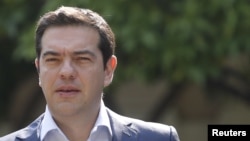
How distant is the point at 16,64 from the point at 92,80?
534 centimetres

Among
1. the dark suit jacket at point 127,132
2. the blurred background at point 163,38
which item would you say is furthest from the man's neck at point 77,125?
the blurred background at point 163,38

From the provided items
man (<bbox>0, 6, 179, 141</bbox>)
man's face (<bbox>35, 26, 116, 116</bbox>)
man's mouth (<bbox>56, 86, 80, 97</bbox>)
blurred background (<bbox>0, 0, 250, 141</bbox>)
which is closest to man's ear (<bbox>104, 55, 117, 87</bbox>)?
man (<bbox>0, 6, 179, 141</bbox>)

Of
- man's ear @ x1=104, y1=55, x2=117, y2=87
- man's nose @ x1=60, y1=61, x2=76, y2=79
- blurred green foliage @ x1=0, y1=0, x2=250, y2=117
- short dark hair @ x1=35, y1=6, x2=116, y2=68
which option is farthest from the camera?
blurred green foliage @ x1=0, y1=0, x2=250, y2=117

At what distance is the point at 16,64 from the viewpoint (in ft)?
27.0

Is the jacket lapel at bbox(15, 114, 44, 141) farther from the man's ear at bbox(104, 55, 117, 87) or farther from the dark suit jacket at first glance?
the man's ear at bbox(104, 55, 117, 87)

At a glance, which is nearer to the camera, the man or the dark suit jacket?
the man

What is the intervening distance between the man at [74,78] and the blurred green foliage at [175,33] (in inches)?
119

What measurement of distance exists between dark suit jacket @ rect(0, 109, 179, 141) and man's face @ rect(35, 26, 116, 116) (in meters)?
0.15

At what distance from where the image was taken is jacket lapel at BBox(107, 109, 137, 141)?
3.09 m

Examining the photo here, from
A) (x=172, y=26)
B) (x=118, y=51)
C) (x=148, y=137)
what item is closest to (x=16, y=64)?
(x=118, y=51)

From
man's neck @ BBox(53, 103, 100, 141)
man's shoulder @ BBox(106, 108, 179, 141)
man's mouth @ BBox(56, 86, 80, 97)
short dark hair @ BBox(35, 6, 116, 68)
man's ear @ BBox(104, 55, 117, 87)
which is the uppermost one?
short dark hair @ BBox(35, 6, 116, 68)

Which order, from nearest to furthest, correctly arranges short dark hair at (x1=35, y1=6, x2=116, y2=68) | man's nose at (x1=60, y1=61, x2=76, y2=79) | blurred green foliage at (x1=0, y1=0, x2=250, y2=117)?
man's nose at (x1=60, y1=61, x2=76, y2=79) → short dark hair at (x1=35, y1=6, x2=116, y2=68) → blurred green foliage at (x1=0, y1=0, x2=250, y2=117)

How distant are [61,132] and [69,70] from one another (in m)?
0.24

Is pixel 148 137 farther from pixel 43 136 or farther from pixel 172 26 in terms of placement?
pixel 172 26
